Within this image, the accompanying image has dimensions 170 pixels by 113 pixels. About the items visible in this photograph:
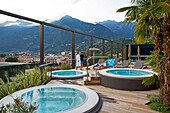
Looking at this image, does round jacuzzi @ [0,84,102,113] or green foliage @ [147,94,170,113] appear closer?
green foliage @ [147,94,170,113]

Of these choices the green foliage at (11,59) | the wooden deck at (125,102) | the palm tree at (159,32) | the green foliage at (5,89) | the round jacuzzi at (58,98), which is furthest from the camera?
the green foliage at (11,59)

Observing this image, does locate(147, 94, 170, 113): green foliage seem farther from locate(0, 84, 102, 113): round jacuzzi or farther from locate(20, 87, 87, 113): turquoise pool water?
locate(20, 87, 87, 113): turquoise pool water

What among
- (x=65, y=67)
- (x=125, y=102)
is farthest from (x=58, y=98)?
(x=65, y=67)

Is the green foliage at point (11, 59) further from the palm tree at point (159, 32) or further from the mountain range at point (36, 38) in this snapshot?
the mountain range at point (36, 38)

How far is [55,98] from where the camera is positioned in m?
5.06

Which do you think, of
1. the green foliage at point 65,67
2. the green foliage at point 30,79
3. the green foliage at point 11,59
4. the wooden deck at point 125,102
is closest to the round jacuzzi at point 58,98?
the wooden deck at point 125,102

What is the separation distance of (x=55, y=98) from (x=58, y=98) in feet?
0.30

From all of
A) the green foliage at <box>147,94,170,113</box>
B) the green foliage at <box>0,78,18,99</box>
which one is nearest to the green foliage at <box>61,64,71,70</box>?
the green foliage at <box>0,78,18,99</box>

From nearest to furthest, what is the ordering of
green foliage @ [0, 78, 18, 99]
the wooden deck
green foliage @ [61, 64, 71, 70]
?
the wooden deck, green foliage @ [0, 78, 18, 99], green foliage @ [61, 64, 71, 70]

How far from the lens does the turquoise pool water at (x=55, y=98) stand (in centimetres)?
431

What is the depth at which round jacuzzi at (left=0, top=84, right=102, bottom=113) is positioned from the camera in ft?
12.7

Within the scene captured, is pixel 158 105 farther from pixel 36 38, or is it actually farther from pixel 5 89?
pixel 36 38

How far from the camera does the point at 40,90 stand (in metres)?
5.02

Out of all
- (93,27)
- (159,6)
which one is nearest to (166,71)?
(159,6)
